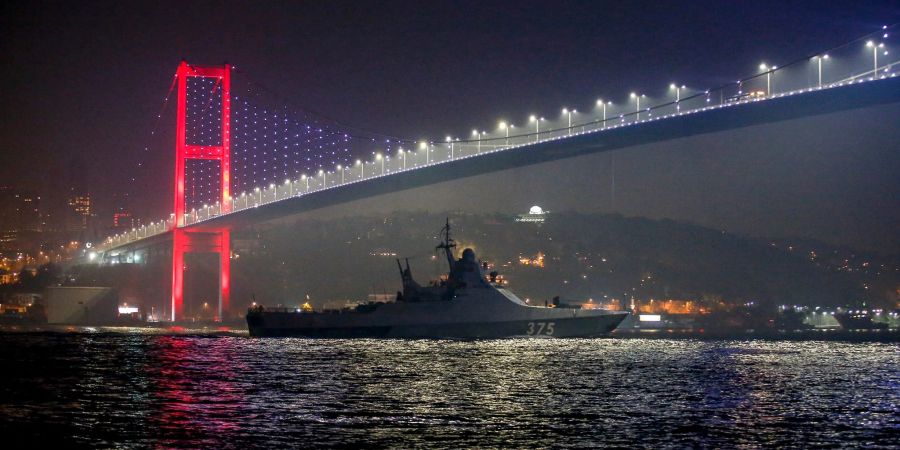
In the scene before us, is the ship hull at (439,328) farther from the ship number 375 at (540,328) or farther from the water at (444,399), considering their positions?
the water at (444,399)

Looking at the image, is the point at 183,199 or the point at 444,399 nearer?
the point at 444,399

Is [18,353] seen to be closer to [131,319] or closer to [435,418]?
[435,418]

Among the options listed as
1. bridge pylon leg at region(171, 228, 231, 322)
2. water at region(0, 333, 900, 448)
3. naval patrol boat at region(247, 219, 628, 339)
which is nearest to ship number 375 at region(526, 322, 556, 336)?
naval patrol boat at region(247, 219, 628, 339)

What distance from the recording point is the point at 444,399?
18203mm

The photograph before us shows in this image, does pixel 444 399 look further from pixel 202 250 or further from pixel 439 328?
pixel 202 250

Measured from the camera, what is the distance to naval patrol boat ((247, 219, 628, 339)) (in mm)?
40719

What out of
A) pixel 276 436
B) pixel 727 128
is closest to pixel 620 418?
pixel 276 436

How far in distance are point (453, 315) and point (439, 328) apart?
801 millimetres

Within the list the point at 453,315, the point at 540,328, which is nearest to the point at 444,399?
the point at 453,315

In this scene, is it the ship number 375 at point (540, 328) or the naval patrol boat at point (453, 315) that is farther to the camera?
the ship number 375 at point (540, 328)

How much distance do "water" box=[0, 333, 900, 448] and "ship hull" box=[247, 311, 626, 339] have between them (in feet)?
28.8

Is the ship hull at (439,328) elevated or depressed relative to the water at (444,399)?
elevated

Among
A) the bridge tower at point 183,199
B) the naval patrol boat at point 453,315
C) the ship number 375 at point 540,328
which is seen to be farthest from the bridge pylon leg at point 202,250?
the ship number 375 at point 540,328

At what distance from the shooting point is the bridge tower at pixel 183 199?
54750 millimetres
